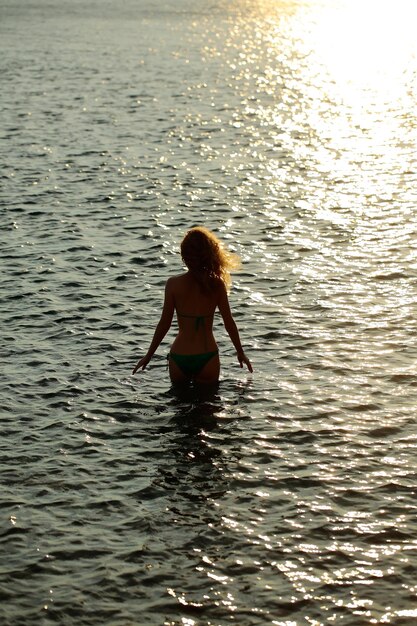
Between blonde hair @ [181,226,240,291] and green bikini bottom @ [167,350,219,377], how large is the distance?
86 cm

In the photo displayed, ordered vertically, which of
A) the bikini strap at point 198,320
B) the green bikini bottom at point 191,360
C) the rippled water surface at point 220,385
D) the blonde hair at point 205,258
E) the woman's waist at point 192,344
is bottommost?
the rippled water surface at point 220,385

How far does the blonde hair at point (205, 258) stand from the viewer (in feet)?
41.3

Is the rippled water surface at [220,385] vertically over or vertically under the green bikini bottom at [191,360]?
under

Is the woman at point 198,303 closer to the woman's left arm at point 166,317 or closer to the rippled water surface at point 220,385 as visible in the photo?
the woman's left arm at point 166,317

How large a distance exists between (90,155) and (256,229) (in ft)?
31.2

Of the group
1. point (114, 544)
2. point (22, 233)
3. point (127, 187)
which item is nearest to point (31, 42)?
point (127, 187)

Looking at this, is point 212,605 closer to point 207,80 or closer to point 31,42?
point 207,80

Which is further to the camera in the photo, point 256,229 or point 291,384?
point 256,229

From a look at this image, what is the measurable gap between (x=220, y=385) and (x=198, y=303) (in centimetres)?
144

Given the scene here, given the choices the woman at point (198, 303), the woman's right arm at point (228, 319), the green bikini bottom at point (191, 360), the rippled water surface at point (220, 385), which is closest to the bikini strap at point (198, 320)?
the woman at point (198, 303)

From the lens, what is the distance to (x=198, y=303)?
12.9m

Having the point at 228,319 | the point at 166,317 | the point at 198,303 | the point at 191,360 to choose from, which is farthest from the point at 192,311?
the point at 191,360

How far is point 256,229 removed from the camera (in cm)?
2220

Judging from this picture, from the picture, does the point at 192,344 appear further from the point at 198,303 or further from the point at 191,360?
the point at 198,303
